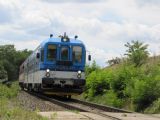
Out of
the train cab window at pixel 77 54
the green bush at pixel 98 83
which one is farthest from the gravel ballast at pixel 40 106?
the green bush at pixel 98 83

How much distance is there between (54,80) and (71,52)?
195 centimetres

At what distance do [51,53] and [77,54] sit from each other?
1521 millimetres

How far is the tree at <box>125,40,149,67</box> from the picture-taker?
32594 millimetres

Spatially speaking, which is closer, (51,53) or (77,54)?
(51,53)

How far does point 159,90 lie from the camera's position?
68.2 ft

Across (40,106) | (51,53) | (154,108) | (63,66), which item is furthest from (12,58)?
(154,108)

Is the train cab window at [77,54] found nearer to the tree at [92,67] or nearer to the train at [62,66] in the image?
the train at [62,66]

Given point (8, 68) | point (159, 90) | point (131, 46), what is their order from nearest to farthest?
point (159, 90), point (131, 46), point (8, 68)

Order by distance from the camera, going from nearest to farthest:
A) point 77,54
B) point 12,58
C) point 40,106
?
1. point 40,106
2. point 77,54
3. point 12,58

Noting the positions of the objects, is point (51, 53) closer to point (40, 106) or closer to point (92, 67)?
point (40, 106)

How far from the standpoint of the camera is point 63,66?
28.4 m

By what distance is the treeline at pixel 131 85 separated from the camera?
20.9 metres

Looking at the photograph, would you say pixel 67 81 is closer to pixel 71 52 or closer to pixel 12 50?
pixel 71 52

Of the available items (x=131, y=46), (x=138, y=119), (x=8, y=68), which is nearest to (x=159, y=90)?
(x=138, y=119)
